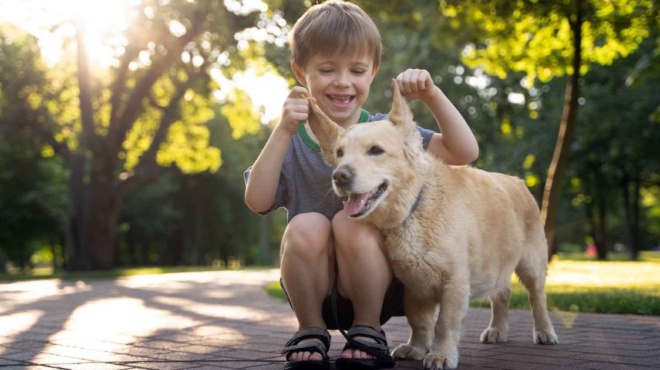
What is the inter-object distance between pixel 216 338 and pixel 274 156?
2029 millimetres

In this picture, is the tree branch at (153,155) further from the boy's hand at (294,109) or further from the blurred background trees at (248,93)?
the boy's hand at (294,109)

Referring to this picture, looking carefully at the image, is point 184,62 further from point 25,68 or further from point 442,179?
point 442,179

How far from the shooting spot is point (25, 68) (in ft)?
67.9

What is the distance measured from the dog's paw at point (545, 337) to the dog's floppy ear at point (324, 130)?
181 cm

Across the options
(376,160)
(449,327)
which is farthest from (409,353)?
(376,160)

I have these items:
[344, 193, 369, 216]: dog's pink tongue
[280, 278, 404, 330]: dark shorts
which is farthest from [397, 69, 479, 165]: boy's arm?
[280, 278, 404, 330]: dark shorts

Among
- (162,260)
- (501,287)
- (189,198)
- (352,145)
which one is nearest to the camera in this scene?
(352,145)

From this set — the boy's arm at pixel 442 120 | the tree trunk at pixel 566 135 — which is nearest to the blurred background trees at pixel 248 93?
the tree trunk at pixel 566 135

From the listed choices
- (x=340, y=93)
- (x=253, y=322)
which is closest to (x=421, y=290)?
(x=340, y=93)

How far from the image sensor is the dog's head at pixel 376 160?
3.51 meters

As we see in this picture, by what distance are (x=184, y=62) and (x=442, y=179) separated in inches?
675

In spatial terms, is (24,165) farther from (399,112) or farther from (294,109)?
(399,112)

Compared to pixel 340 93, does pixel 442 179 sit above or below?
below

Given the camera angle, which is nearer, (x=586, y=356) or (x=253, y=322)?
(x=586, y=356)
